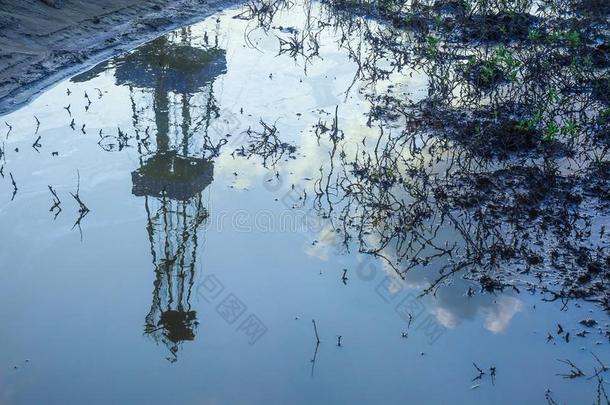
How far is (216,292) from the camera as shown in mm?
4598

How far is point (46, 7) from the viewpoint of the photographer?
9055 millimetres

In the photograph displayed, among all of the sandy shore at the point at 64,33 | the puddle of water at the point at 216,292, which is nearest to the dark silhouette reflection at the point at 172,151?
the puddle of water at the point at 216,292

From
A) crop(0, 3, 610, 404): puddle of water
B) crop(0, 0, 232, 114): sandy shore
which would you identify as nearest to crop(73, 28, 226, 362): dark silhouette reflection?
crop(0, 3, 610, 404): puddle of water

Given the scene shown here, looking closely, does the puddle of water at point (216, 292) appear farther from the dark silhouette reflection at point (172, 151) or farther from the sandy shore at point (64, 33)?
the sandy shore at point (64, 33)

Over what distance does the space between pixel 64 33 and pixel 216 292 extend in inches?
222

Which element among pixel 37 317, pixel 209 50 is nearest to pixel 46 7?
pixel 209 50

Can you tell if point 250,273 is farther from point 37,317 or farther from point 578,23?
point 578,23

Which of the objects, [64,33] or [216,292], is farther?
[64,33]

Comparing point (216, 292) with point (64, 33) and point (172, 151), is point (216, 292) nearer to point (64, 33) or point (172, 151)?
point (172, 151)

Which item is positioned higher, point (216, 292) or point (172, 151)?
point (216, 292)

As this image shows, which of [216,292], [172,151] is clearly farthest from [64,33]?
[216,292]

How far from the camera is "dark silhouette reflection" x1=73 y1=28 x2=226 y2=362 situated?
14.9ft

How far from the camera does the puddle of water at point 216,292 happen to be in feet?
12.8

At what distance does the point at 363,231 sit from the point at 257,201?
0.97 meters
